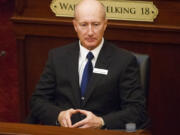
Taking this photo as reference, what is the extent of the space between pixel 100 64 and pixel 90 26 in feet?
0.88

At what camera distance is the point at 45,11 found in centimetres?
467

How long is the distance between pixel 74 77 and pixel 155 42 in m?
1.16

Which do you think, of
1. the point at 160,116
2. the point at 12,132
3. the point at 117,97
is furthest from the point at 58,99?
the point at 160,116

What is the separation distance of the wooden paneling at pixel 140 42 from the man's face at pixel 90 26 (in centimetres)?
102

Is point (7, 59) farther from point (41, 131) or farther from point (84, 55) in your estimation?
point (41, 131)

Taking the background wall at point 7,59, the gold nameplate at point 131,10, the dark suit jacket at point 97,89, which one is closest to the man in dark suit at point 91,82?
the dark suit jacket at point 97,89

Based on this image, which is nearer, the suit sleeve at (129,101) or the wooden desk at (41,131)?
the wooden desk at (41,131)

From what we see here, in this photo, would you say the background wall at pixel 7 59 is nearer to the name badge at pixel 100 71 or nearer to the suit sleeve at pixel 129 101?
the name badge at pixel 100 71

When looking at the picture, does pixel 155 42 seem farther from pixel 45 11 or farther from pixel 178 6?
pixel 45 11

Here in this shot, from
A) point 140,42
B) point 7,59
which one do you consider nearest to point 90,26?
point 140,42

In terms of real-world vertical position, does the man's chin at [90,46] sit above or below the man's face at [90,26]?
below

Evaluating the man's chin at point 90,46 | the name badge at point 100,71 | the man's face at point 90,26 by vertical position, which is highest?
the man's face at point 90,26

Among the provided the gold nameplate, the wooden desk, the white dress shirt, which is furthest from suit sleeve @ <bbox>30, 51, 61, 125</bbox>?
the gold nameplate

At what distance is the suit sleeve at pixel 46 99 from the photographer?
140 inches
